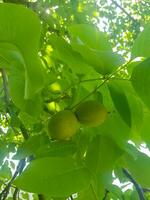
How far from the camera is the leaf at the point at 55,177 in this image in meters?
0.96

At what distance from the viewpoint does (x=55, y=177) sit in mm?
990

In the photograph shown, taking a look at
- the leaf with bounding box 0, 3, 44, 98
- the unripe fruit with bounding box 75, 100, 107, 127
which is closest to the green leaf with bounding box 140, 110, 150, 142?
the unripe fruit with bounding box 75, 100, 107, 127

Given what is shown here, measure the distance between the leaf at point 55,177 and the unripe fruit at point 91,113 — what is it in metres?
0.11

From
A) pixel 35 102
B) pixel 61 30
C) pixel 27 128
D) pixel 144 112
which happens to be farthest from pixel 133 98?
pixel 61 30

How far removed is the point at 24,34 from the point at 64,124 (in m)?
0.29

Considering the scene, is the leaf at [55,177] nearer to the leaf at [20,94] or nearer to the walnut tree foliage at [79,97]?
the walnut tree foliage at [79,97]

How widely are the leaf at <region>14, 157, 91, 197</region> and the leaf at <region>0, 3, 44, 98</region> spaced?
0.76 ft

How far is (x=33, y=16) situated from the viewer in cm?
72

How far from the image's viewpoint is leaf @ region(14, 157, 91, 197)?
0.96 m

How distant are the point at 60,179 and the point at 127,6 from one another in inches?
163

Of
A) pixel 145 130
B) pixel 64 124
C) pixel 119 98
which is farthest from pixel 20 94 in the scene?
pixel 145 130

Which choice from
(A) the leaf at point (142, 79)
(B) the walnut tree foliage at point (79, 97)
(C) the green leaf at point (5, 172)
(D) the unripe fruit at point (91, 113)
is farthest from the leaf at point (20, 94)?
(C) the green leaf at point (5, 172)

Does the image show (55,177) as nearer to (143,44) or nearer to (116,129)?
(116,129)

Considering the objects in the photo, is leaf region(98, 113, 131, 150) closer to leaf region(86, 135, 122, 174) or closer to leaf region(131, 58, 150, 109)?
leaf region(86, 135, 122, 174)
